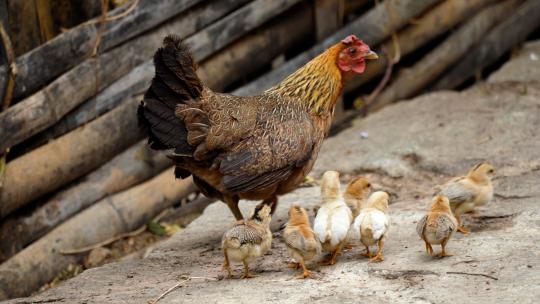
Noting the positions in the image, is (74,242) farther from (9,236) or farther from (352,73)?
(352,73)

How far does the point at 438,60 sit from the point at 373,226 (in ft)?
16.1

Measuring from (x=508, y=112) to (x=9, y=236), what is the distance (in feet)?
16.3

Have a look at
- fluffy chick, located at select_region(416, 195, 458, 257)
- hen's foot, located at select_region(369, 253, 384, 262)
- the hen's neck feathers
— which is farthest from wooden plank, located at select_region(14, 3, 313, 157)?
fluffy chick, located at select_region(416, 195, 458, 257)

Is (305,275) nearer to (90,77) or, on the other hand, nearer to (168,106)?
(168,106)

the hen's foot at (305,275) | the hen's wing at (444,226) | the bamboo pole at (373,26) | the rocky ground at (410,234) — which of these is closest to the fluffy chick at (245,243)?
the rocky ground at (410,234)

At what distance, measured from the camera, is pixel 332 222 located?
18.1 feet

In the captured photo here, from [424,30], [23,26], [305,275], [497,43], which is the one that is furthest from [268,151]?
[497,43]

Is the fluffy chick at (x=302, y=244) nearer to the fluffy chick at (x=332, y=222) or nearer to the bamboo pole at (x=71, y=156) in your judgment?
the fluffy chick at (x=332, y=222)

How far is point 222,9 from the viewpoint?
26.5ft

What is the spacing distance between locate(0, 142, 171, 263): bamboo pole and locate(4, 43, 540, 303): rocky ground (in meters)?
0.87

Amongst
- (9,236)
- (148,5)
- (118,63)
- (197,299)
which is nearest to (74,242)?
(9,236)

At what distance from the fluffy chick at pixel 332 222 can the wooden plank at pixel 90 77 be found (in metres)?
2.40

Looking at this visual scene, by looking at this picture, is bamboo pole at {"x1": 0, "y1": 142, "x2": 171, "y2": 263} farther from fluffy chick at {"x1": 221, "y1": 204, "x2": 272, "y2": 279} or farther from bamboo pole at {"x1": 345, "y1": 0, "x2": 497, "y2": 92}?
bamboo pole at {"x1": 345, "y1": 0, "x2": 497, "y2": 92}

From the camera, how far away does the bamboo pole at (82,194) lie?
709 cm
